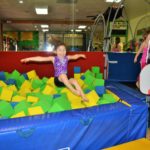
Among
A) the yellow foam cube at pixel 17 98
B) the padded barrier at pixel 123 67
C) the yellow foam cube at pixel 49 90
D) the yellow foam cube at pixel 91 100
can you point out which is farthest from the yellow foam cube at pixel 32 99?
the padded barrier at pixel 123 67

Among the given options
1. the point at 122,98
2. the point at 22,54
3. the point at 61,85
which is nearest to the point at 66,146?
the point at 122,98

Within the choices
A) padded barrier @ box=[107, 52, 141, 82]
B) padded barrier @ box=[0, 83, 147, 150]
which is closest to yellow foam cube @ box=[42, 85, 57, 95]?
padded barrier @ box=[0, 83, 147, 150]

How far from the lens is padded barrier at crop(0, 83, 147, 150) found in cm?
146

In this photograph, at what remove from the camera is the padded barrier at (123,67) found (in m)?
4.05

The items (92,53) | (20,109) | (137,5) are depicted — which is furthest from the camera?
(137,5)

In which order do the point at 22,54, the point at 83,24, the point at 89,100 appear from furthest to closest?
the point at 83,24 < the point at 22,54 < the point at 89,100

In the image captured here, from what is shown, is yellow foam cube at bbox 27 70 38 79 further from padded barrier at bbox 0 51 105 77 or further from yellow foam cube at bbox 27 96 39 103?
yellow foam cube at bbox 27 96 39 103

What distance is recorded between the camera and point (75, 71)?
3410 mm

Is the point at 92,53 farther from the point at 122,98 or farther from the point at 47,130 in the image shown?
the point at 47,130

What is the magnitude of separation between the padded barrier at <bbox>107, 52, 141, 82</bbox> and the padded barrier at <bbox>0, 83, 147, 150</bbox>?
2067 mm

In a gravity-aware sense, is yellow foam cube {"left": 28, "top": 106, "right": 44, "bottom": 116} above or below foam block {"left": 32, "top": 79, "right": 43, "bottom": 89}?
below

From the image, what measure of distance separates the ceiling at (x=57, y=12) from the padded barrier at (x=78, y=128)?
4.06 m

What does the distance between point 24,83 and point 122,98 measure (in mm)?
1347

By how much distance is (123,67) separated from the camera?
13.5 ft
